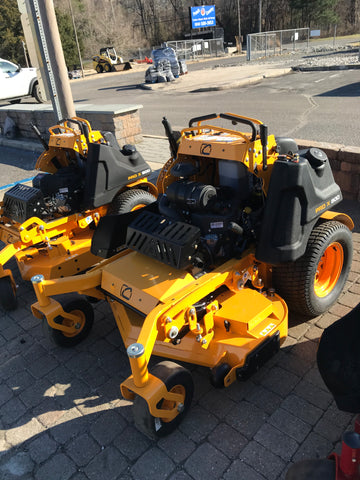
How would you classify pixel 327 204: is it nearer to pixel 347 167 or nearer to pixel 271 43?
pixel 347 167

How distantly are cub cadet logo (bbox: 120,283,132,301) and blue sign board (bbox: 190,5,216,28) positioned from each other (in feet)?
138

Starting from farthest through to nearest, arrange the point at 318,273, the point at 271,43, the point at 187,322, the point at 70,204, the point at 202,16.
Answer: the point at 202,16 < the point at 271,43 < the point at 70,204 < the point at 318,273 < the point at 187,322

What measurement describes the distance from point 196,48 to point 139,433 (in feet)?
124

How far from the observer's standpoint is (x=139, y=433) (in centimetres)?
268

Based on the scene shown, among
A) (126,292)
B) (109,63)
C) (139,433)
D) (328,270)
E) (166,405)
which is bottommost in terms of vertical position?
(139,433)

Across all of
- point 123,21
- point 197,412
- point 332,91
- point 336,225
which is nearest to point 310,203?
point 336,225

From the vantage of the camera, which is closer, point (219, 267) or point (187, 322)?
point (187, 322)

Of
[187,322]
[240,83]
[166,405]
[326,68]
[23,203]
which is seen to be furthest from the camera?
[326,68]

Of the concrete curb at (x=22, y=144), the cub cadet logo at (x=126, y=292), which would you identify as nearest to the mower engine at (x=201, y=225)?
the cub cadet logo at (x=126, y=292)

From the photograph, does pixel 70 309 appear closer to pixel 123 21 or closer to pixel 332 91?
pixel 332 91

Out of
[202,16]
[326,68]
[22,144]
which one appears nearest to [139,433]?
[22,144]

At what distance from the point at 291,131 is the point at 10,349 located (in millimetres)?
7927

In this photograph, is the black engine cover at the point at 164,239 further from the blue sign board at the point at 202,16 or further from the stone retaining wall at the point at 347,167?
the blue sign board at the point at 202,16

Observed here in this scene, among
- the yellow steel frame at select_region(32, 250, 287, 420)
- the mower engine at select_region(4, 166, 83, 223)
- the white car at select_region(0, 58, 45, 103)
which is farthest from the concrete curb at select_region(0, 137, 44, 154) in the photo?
the yellow steel frame at select_region(32, 250, 287, 420)
